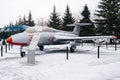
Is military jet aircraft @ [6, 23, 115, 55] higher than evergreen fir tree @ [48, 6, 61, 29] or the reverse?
the reverse

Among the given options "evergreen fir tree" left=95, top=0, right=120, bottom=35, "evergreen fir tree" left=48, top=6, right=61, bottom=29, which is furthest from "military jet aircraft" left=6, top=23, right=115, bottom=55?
"evergreen fir tree" left=48, top=6, right=61, bottom=29

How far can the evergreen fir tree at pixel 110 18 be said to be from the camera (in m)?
39.9

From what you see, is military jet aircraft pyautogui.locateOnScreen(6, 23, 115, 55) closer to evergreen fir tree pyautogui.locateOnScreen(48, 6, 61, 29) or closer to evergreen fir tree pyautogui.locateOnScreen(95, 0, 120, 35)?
evergreen fir tree pyautogui.locateOnScreen(95, 0, 120, 35)

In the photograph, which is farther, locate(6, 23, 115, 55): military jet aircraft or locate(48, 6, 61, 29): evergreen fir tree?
locate(48, 6, 61, 29): evergreen fir tree

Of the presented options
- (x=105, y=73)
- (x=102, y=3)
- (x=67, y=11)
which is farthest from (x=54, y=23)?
(x=105, y=73)

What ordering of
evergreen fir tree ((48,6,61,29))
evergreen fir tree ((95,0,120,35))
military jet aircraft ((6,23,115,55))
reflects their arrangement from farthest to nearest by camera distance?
evergreen fir tree ((48,6,61,29)) < evergreen fir tree ((95,0,120,35)) < military jet aircraft ((6,23,115,55))

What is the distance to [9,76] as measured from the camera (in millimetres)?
9117

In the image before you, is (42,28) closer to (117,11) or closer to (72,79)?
(72,79)

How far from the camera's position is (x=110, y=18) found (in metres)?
40.2

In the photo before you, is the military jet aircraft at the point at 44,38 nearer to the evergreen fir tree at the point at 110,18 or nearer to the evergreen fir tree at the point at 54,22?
the evergreen fir tree at the point at 110,18

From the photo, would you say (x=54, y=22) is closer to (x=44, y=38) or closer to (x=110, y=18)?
(x=110, y=18)

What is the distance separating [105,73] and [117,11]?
3309 centimetres

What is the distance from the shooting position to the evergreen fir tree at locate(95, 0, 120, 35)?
39938mm

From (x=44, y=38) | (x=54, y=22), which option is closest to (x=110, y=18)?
(x=54, y=22)
